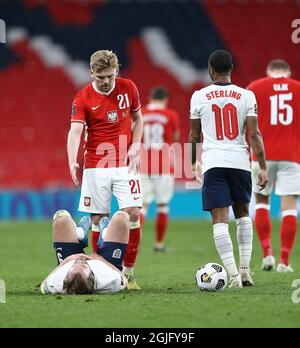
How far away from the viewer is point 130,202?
804 centimetres

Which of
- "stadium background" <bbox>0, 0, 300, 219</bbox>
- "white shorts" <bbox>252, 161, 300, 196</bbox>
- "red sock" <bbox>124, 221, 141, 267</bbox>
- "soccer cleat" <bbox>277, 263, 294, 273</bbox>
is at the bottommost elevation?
"soccer cleat" <bbox>277, 263, 294, 273</bbox>

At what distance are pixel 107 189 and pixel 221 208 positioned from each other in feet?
3.61

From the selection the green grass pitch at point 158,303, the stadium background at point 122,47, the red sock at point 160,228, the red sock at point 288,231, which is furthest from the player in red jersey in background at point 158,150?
the stadium background at point 122,47

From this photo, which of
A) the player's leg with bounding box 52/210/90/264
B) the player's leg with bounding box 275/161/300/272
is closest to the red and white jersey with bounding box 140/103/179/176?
the player's leg with bounding box 275/161/300/272

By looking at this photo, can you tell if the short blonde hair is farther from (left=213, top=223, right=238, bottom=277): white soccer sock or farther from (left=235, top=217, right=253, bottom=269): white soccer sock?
(left=235, top=217, right=253, bottom=269): white soccer sock

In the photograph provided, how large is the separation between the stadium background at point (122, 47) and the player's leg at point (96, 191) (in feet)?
47.7

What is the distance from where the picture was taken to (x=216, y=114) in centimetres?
786

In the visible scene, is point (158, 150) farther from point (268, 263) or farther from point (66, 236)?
point (66, 236)

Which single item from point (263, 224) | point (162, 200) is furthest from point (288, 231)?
point (162, 200)

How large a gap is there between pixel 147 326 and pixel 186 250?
7472 millimetres

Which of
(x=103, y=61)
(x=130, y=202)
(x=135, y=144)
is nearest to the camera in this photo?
(x=103, y=61)

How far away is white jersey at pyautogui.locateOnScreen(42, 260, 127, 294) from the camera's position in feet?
23.4

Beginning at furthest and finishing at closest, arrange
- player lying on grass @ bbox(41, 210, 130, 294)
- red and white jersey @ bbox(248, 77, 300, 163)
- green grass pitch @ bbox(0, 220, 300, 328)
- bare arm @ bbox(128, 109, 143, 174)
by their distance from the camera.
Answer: red and white jersey @ bbox(248, 77, 300, 163) → bare arm @ bbox(128, 109, 143, 174) → player lying on grass @ bbox(41, 210, 130, 294) → green grass pitch @ bbox(0, 220, 300, 328)

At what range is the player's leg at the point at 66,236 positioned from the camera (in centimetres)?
744
